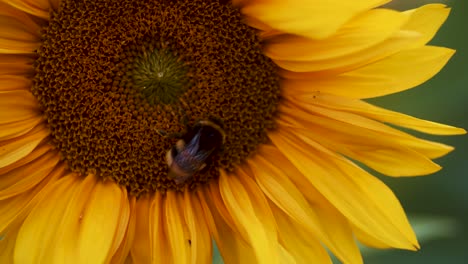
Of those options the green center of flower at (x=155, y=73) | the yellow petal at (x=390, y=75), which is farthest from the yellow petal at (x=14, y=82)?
the yellow petal at (x=390, y=75)

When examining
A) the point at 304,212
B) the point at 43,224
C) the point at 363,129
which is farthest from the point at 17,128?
the point at 363,129

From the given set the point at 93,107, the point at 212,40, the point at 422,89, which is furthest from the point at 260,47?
the point at 422,89

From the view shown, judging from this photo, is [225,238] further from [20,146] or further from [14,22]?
[14,22]

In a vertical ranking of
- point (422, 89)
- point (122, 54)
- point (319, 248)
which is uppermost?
point (122, 54)

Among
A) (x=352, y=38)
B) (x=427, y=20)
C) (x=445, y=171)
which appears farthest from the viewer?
(x=445, y=171)

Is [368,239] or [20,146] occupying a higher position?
[20,146]

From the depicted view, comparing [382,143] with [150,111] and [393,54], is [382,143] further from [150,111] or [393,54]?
[150,111]

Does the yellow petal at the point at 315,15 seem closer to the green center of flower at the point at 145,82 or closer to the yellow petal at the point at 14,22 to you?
the green center of flower at the point at 145,82
